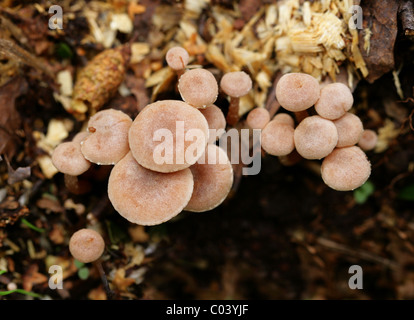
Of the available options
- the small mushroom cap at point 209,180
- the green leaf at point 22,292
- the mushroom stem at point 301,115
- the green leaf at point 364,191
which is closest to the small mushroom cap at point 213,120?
the small mushroom cap at point 209,180

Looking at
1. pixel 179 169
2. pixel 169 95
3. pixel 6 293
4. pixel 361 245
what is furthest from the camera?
pixel 361 245

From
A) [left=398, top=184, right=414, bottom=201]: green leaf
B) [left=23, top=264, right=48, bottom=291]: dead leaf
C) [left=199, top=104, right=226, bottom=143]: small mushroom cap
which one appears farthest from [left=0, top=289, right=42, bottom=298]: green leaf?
[left=398, top=184, right=414, bottom=201]: green leaf

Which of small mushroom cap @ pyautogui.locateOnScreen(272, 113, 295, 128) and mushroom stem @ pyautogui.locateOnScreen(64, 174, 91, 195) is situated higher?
small mushroom cap @ pyautogui.locateOnScreen(272, 113, 295, 128)

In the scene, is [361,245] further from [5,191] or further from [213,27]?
[5,191]

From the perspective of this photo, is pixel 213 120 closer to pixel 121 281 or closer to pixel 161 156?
pixel 161 156

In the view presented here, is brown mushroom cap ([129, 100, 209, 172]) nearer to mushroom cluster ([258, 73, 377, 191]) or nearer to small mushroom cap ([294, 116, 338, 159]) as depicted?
mushroom cluster ([258, 73, 377, 191])

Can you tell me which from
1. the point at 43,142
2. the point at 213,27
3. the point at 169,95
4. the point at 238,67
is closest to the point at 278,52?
the point at 238,67

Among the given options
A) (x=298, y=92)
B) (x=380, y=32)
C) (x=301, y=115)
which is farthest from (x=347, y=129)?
(x=380, y=32)
